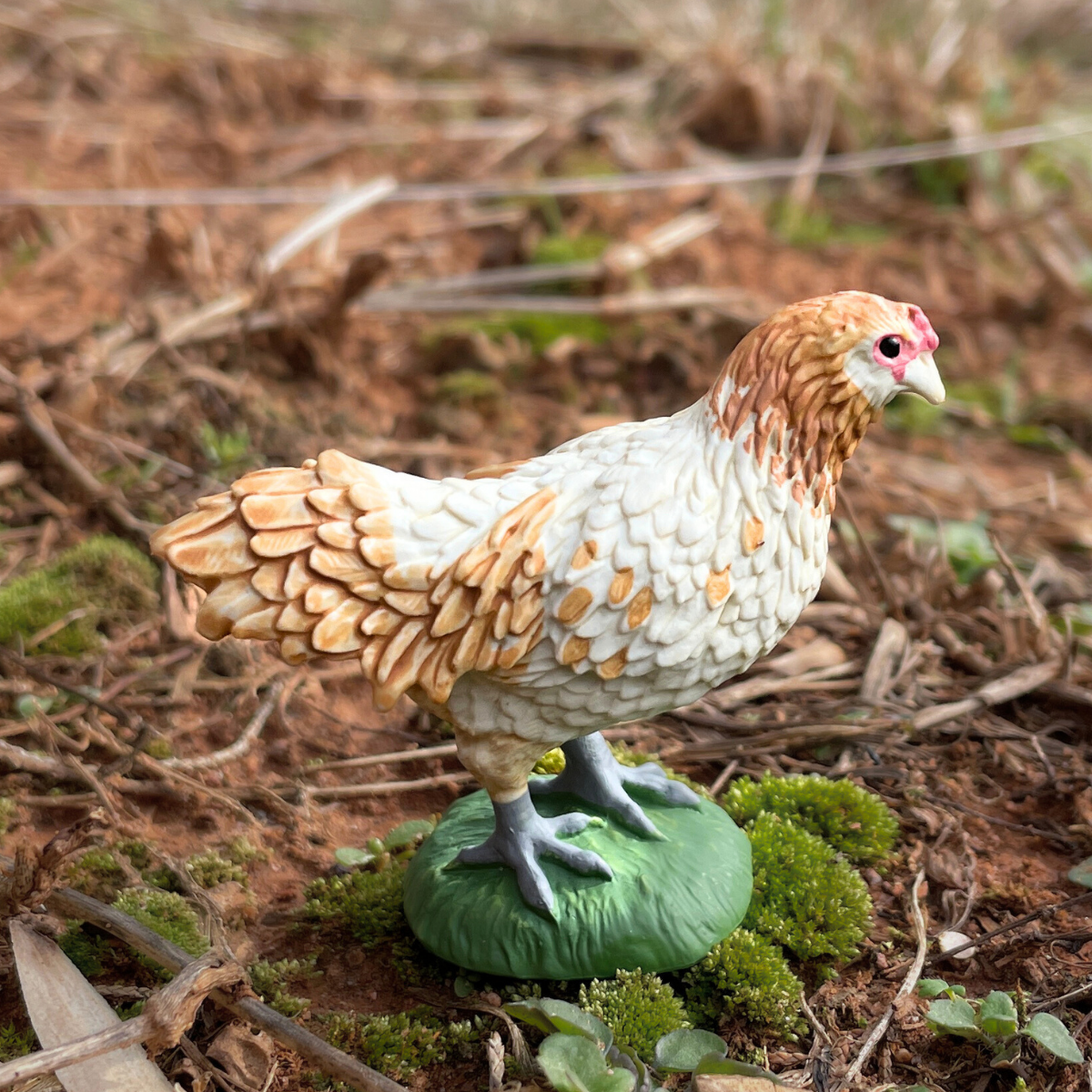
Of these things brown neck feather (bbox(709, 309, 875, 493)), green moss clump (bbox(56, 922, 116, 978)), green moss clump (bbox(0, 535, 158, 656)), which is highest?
brown neck feather (bbox(709, 309, 875, 493))

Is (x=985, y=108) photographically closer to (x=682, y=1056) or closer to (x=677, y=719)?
(x=677, y=719)

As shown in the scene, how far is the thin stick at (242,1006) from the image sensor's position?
1.98 m

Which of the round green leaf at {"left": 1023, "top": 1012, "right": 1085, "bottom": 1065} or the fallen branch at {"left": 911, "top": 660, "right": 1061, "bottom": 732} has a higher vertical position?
the fallen branch at {"left": 911, "top": 660, "right": 1061, "bottom": 732}

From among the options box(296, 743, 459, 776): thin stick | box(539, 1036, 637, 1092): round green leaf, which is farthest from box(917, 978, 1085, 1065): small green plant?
box(296, 743, 459, 776): thin stick

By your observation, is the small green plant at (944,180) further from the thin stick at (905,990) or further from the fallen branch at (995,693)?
the thin stick at (905,990)

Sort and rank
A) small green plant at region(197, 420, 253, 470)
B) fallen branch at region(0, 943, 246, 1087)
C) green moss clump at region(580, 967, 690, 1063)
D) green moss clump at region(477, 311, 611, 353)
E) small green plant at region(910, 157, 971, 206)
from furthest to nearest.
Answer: small green plant at region(910, 157, 971, 206)
green moss clump at region(477, 311, 611, 353)
small green plant at region(197, 420, 253, 470)
green moss clump at region(580, 967, 690, 1063)
fallen branch at region(0, 943, 246, 1087)

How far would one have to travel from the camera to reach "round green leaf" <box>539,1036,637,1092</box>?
1.89m

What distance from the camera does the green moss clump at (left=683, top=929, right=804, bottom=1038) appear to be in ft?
7.38

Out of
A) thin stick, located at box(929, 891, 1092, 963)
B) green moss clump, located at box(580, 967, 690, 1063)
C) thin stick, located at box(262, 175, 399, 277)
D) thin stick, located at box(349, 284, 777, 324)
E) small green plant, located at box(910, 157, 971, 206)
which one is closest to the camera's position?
green moss clump, located at box(580, 967, 690, 1063)

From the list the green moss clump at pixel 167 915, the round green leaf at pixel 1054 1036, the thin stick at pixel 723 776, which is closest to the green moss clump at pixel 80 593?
the green moss clump at pixel 167 915

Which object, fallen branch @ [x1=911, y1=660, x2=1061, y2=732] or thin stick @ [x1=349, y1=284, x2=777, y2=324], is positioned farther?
thin stick @ [x1=349, y1=284, x2=777, y2=324]

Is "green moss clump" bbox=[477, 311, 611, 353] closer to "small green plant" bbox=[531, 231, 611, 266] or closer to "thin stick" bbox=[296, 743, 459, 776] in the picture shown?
"small green plant" bbox=[531, 231, 611, 266]

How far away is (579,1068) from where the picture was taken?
6.30ft

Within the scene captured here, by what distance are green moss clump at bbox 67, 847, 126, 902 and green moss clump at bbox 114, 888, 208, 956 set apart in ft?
0.22
